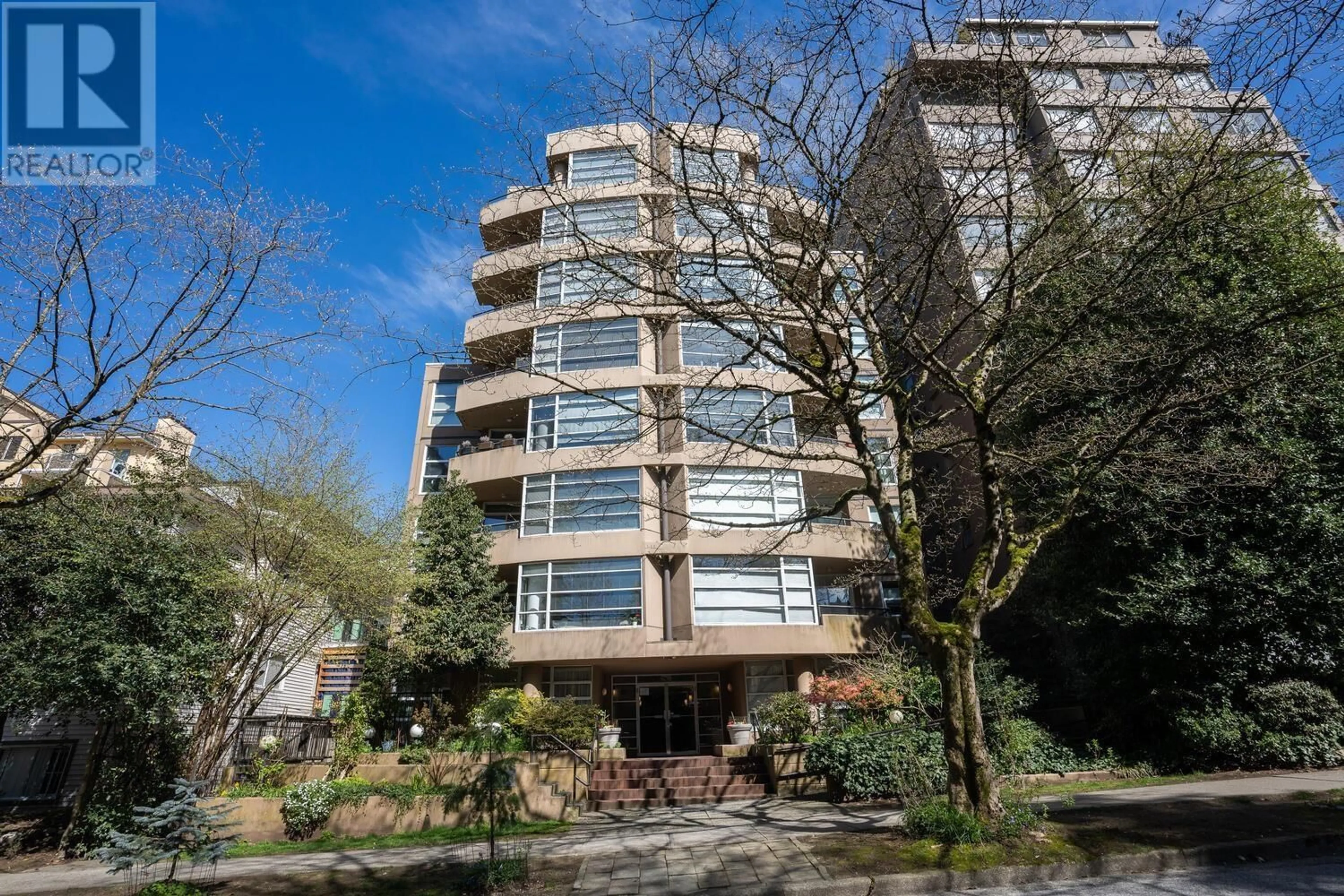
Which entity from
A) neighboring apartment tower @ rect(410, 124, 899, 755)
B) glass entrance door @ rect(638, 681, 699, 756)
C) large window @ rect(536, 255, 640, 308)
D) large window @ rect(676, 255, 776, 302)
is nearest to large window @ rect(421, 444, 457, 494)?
neighboring apartment tower @ rect(410, 124, 899, 755)

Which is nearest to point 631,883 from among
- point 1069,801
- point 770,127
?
point 1069,801

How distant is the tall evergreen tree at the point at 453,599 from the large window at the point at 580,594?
0.67 meters

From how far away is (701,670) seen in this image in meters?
19.3

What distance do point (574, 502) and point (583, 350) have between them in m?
5.74

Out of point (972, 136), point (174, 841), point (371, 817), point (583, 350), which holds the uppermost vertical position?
point (583, 350)

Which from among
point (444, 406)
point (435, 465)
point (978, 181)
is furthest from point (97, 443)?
point (444, 406)

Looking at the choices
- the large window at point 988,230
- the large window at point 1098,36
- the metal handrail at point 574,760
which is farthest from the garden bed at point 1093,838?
the large window at point 1098,36

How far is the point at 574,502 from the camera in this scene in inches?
709

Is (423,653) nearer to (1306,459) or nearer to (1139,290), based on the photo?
(1139,290)

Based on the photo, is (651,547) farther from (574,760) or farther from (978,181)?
(978,181)

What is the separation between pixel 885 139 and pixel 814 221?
112 cm

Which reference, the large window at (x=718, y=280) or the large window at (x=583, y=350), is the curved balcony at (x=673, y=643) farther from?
the large window at (x=718, y=280)

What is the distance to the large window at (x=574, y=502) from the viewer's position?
725 inches

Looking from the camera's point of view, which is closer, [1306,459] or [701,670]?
[1306,459]
